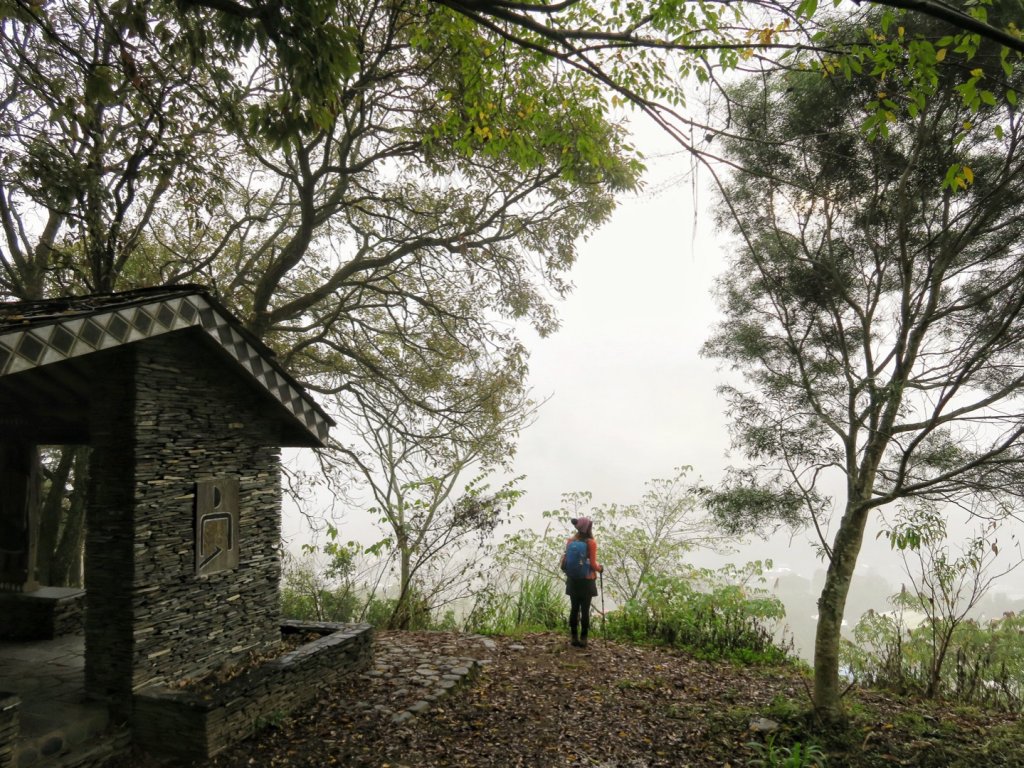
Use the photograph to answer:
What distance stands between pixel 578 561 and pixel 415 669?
253cm

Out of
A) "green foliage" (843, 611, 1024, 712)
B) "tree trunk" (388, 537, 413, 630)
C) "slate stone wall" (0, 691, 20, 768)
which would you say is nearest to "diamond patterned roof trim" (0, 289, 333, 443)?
"slate stone wall" (0, 691, 20, 768)

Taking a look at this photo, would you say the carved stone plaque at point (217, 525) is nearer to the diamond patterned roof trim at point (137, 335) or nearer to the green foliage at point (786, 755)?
the diamond patterned roof trim at point (137, 335)

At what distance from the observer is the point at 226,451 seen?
20.9 feet

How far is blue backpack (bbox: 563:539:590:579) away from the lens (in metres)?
8.53

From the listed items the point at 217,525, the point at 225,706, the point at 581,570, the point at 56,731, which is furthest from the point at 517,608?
the point at 56,731

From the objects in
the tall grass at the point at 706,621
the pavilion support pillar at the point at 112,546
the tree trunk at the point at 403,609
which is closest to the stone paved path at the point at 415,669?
the tree trunk at the point at 403,609

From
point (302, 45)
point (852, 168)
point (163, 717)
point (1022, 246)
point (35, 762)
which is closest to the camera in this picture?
point (302, 45)

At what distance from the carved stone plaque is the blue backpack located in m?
4.26

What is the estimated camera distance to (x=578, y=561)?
8531mm

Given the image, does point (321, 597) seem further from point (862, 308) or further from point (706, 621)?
point (862, 308)

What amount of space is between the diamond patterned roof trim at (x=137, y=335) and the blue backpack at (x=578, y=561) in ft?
12.2

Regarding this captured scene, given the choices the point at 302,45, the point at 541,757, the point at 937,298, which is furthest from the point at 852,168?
the point at 541,757

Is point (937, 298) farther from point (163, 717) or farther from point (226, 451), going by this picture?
point (163, 717)

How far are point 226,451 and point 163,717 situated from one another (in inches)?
94.0
